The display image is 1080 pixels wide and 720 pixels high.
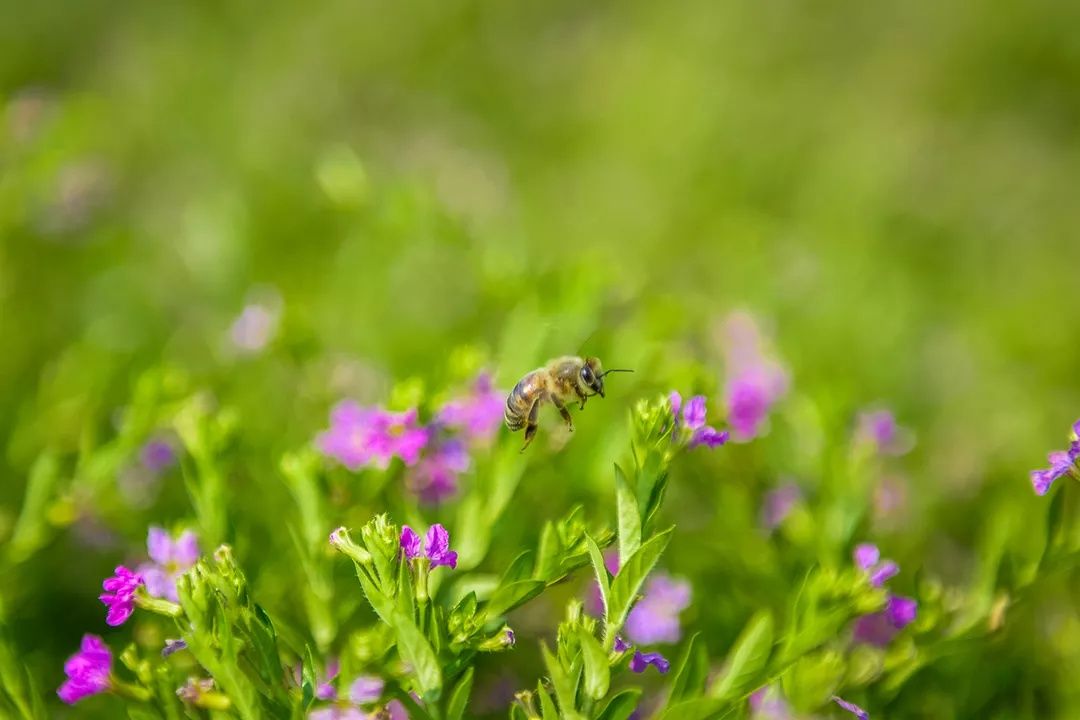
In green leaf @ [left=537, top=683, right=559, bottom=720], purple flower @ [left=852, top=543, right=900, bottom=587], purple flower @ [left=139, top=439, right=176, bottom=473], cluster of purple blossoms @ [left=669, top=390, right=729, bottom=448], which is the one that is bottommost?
purple flower @ [left=139, top=439, right=176, bottom=473]

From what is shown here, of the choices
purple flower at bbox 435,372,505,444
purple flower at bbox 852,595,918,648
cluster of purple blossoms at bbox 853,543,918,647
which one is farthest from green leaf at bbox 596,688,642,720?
purple flower at bbox 852,595,918,648

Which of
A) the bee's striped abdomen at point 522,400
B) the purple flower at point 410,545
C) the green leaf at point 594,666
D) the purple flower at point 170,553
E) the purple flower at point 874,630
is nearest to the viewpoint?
the green leaf at point 594,666

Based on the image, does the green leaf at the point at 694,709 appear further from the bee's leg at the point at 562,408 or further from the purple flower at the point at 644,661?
the bee's leg at the point at 562,408

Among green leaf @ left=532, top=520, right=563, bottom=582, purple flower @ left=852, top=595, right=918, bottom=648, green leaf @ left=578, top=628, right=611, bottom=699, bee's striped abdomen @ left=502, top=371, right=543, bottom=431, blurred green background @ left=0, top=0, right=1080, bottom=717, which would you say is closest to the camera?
green leaf @ left=578, top=628, right=611, bottom=699

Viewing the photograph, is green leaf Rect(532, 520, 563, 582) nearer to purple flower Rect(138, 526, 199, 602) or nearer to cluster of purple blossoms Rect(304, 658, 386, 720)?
cluster of purple blossoms Rect(304, 658, 386, 720)

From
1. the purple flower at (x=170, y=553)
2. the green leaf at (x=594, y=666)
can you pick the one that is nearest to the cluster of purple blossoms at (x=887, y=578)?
the green leaf at (x=594, y=666)

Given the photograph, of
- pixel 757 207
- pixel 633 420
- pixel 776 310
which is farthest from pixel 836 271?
pixel 633 420
